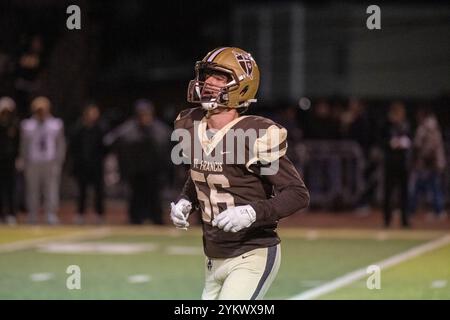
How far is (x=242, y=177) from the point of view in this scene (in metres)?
7.24

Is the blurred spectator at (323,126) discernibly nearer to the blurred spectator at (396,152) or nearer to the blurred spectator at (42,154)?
the blurred spectator at (396,152)

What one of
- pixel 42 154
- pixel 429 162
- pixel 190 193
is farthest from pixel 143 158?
pixel 190 193

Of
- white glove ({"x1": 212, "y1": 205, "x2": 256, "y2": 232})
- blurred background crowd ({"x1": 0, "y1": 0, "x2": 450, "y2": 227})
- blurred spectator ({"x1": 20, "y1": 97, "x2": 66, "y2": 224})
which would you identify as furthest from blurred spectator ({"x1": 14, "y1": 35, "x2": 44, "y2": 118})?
white glove ({"x1": 212, "y1": 205, "x2": 256, "y2": 232})

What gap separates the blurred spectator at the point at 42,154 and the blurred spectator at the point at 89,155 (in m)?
0.42

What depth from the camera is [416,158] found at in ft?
69.3

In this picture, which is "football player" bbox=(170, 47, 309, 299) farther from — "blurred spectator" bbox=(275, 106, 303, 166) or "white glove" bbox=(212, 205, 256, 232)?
"blurred spectator" bbox=(275, 106, 303, 166)

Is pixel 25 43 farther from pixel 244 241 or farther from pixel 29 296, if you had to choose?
pixel 244 241

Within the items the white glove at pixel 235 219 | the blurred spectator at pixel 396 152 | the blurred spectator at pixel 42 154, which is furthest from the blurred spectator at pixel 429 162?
the white glove at pixel 235 219

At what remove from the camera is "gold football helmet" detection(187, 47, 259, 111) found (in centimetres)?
720

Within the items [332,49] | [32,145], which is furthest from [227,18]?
[32,145]

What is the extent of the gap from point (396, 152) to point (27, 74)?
29.1 feet

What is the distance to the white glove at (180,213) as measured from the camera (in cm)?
726

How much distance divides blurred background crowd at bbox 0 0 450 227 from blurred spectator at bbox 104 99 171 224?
0.9 inches

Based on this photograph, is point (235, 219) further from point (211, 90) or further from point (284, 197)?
point (211, 90)
